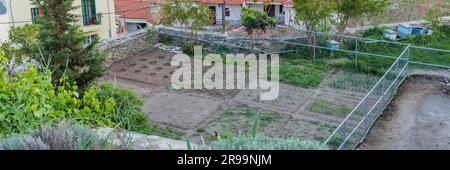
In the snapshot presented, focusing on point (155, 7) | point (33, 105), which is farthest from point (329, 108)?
point (155, 7)

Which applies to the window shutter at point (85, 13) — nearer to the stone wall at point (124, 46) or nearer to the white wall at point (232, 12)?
the stone wall at point (124, 46)

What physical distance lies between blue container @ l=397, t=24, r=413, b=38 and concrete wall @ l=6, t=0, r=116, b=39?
9136 mm

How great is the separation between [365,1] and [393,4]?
4216 millimetres

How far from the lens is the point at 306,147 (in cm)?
329

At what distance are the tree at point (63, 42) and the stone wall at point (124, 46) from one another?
3.08 metres

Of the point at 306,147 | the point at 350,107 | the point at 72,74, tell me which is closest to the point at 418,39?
the point at 350,107

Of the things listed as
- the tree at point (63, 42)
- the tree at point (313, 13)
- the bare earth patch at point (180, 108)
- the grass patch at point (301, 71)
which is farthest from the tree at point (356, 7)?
the tree at point (63, 42)

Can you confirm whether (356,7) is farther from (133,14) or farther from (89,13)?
(133,14)

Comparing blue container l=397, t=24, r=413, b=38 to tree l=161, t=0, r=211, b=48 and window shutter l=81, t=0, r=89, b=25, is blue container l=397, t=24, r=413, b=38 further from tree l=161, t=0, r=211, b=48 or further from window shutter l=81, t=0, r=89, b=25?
window shutter l=81, t=0, r=89, b=25

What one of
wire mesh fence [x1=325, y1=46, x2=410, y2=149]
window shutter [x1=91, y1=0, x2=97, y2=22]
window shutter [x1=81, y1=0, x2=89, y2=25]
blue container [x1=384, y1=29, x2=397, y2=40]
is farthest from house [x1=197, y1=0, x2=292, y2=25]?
wire mesh fence [x1=325, y1=46, x2=410, y2=149]

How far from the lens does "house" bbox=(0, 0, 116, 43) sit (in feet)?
53.8

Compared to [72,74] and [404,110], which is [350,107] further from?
[72,74]

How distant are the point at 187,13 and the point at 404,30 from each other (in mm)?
5342

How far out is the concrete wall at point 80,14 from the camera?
54.1ft
